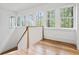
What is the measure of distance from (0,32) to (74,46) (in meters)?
1.03

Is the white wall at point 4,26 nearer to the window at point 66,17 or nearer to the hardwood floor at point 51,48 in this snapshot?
Result: the hardwood floor at point 51,48

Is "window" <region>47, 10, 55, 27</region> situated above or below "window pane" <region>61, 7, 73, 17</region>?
below

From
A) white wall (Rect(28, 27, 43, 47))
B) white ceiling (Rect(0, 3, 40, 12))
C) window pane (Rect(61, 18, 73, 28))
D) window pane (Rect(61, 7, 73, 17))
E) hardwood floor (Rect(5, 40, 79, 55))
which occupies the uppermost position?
white ceiling (Rect(0, 3, 40, 12))

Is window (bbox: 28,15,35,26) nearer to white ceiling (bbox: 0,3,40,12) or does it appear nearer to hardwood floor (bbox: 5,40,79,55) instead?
white ceiling (bbox: 0,3,40,12)

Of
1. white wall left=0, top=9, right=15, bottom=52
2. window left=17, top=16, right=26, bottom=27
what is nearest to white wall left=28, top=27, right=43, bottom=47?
window left=17, top=16, right=26, bottom=27

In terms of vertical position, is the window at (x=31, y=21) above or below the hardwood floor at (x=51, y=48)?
above

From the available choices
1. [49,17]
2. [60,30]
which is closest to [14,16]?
[49,17]

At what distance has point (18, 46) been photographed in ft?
4.46

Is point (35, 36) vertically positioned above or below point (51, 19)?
below

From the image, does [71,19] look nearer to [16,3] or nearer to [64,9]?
[64,9]

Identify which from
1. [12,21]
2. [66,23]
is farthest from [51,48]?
[12,21]

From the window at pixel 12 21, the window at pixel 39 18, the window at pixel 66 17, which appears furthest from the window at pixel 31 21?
the window at pixel 66 17

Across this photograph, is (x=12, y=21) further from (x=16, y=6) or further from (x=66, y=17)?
(x=66, y=17)

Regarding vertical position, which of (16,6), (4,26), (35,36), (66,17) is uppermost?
(16,6)
